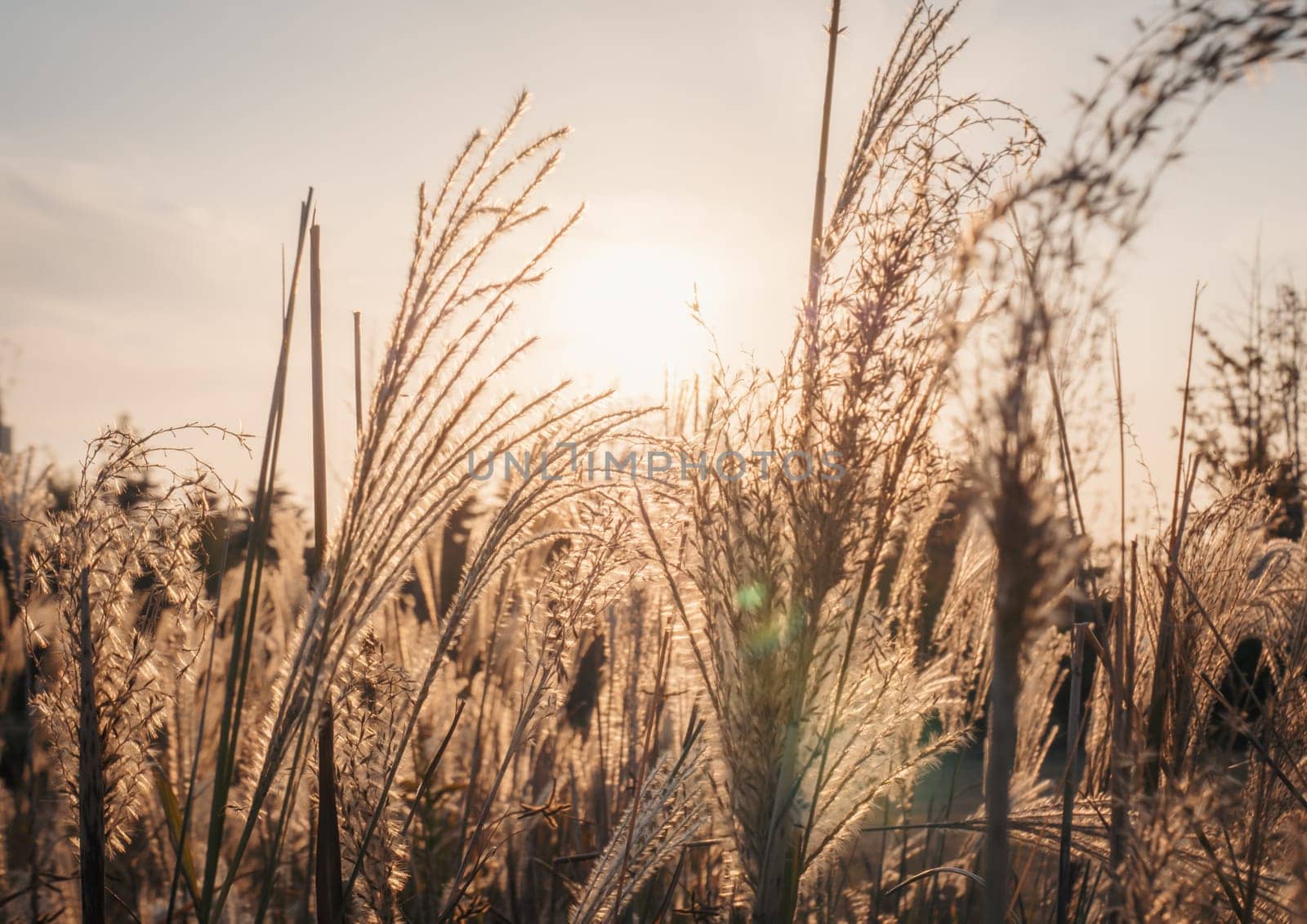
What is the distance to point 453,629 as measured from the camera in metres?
1.35

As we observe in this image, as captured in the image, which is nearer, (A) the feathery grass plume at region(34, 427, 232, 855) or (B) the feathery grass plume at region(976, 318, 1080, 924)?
(B) the feathery grass plume at region(976, 318, 1080, 924)

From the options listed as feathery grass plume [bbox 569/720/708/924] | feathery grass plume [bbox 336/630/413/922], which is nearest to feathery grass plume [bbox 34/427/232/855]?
feathery grass plume [bbox 336/630/413/922]

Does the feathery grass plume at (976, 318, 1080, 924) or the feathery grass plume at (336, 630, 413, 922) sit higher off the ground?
the feathery grass plume at (976, 318, 1080, 924)

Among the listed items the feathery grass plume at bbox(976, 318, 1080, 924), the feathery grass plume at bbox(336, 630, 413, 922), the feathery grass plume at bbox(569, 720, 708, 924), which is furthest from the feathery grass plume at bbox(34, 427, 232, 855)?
the feathery grass plume at bbox(976, 318, 1080, 924)

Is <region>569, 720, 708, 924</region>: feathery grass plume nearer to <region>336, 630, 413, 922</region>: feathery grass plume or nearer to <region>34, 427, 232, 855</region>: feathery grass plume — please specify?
<region>336, 630, 413, 922</region>: feathery grass plume

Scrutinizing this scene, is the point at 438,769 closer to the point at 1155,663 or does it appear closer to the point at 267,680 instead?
the point at 267,680

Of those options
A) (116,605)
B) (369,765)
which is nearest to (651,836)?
(369,765)

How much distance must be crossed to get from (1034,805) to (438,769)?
2.17 m

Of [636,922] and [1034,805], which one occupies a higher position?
[1034,805]

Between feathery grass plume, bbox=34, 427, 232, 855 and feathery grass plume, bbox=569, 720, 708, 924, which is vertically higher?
feathery grass plume, bbox=34, 427, 232, 855

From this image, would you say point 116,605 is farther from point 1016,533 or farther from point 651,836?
point 1016,533

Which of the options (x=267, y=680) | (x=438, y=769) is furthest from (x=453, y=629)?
(x=267, y=680)

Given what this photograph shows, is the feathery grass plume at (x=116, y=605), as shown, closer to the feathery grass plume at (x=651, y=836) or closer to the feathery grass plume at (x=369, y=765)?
the feathery grass plume at (x=369, y=765)

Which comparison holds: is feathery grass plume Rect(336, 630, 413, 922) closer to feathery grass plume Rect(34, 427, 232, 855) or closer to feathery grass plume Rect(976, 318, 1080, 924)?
feathery grass plume Rect(34, 427, 232, 855)
